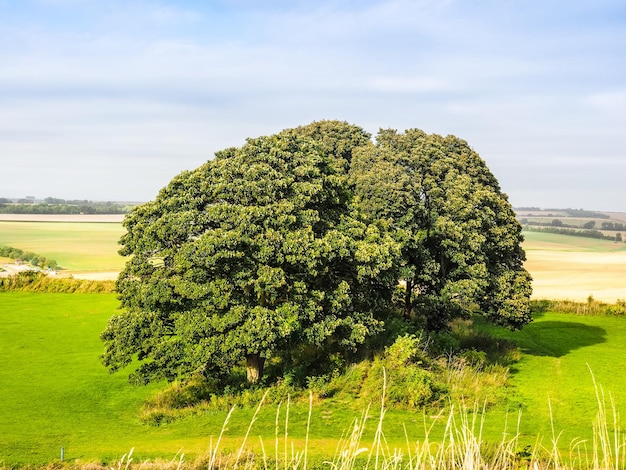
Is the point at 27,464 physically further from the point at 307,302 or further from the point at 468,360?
the point at 468,360

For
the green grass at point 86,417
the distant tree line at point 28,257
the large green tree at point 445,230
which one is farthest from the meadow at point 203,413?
the distant tree line at point 28,257

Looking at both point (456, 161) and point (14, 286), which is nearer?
point (456, 161)

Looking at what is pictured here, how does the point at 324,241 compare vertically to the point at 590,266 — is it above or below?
above

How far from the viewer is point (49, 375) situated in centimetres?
2414

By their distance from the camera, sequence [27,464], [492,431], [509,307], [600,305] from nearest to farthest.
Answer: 1. [27,464]
2. [492,431]
3. [509,307]
4. [600,305]

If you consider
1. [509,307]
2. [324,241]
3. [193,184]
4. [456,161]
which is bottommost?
[509,307]

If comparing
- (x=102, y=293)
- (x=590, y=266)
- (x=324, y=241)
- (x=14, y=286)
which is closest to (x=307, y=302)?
(x=324, y=241)

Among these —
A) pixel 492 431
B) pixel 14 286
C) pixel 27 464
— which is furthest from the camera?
pixel 14 286

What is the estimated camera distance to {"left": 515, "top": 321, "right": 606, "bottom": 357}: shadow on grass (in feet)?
105

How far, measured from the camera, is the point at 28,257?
66.0 metres

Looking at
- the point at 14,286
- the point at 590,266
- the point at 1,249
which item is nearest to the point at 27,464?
the point at 14,286

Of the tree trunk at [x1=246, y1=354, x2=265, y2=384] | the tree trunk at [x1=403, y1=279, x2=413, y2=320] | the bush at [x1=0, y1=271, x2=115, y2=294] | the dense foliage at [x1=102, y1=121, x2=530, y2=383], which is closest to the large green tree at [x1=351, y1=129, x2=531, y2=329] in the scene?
the tree trunk at [x1=403, y1=279, x2=413, y2=320]

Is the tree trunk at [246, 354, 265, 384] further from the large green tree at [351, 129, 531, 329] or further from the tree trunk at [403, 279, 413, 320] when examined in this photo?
the tree trunk at [403, 279, 413, 320]

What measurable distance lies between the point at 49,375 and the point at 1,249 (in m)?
54.1
